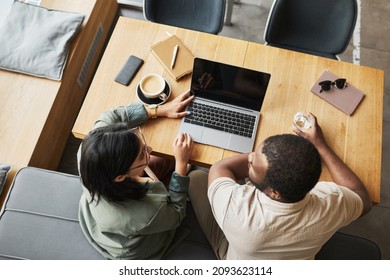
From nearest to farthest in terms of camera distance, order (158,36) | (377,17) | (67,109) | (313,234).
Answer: (313,234)
(158,36)
(67,109)
(377,17)

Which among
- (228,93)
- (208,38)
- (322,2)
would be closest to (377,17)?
(322,2)

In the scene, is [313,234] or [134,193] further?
[134,193]

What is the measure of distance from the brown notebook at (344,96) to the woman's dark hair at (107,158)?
0.95m

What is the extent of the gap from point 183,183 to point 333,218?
0.63 meters

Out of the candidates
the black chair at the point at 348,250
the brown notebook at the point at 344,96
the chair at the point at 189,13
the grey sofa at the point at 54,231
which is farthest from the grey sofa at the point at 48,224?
the chair at the point at 189,13

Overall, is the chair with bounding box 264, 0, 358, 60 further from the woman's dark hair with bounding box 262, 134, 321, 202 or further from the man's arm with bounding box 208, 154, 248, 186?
the woman's dark hair with bounding box 262, 134, 321, 202

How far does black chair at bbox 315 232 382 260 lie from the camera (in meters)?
1.57

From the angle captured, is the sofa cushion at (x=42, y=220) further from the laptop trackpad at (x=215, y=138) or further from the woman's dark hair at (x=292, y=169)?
the woman's dark hair at (x=292, y=169)

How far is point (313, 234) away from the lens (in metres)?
1.16

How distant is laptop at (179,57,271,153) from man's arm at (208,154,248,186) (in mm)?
68

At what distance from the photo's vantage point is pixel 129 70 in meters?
1.65

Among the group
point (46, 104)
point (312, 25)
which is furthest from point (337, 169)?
point (46, 104)

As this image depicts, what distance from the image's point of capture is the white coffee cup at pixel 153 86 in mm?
1581
